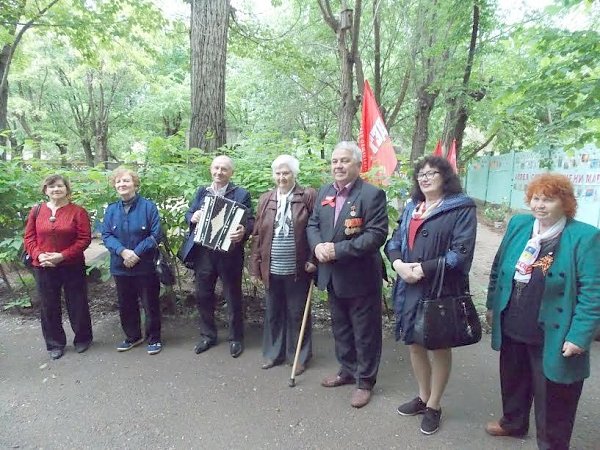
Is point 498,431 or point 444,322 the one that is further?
point 498,431

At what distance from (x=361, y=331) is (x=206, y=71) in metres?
4.23

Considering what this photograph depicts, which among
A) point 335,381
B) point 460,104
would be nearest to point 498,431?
point 335,381

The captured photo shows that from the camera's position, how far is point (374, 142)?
17.5ft

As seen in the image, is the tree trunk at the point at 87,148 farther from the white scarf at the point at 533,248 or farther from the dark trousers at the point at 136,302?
the white scarf at the point at 533,248

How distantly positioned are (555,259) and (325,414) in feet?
6.26

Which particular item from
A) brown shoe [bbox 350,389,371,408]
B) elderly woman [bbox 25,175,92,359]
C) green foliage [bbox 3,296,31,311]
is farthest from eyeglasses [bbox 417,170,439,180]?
green foliage [bbox 3,296,31,311]

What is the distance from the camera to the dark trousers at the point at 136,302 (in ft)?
13.2

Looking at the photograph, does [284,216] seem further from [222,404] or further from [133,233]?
[222,404]

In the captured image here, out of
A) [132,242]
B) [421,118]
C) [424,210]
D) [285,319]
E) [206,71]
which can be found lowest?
[285,319]

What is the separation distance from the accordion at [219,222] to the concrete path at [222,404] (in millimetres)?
1174

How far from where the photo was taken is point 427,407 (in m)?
2.91

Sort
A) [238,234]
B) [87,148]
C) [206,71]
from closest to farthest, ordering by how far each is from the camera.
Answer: [238,234], [206,71], [87,148]

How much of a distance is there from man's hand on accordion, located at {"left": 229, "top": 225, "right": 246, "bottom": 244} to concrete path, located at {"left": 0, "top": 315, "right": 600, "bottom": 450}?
1197 mm

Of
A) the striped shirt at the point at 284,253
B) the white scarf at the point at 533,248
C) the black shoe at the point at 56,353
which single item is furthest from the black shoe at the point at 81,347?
the white scarf at the point at 533,248
